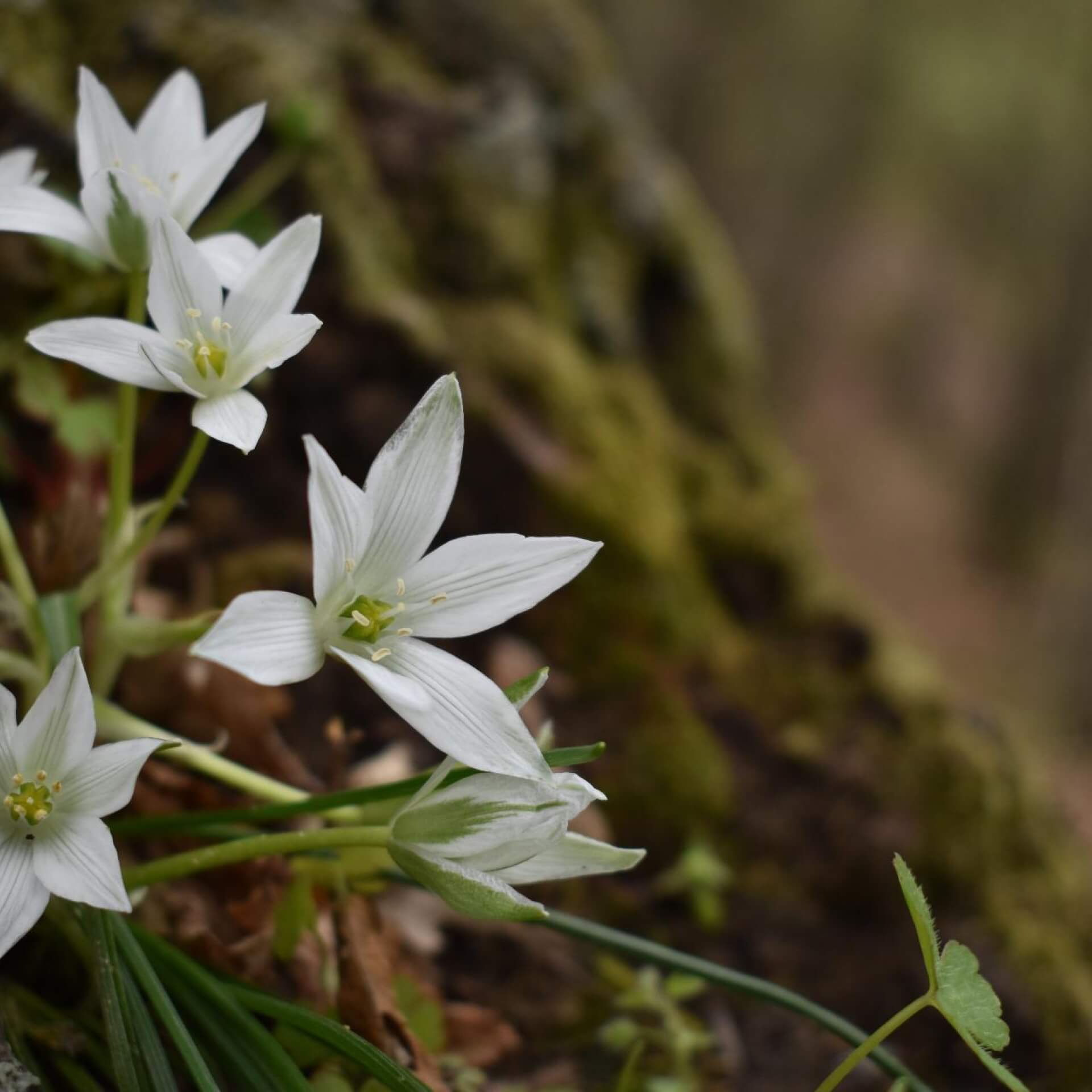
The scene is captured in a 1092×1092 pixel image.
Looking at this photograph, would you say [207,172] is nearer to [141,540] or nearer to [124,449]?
[124,449]

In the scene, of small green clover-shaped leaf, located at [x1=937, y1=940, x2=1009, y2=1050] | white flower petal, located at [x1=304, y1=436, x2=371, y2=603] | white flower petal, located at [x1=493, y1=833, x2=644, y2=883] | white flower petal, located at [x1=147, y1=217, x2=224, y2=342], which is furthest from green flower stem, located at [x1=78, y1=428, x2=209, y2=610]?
small green clover-shaped leaf, located at [x1=937, y1=940, x2=1009, y2=1050]

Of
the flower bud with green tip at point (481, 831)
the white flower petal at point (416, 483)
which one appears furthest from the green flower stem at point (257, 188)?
the flower bud with green tip at point (481, 831)

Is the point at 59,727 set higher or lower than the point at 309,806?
higher

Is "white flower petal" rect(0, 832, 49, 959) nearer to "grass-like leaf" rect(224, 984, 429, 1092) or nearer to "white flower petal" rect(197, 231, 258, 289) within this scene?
"grass-like leaf" rect(224, 984, 429, 1092)

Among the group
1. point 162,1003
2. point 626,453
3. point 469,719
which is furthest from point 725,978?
point 626,453

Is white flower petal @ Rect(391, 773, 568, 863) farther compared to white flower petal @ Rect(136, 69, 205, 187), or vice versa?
white flower petal @ Rect(136, 69, 205, 187)

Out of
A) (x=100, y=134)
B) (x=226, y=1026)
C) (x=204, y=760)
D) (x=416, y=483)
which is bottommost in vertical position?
(x=226, y=1026)

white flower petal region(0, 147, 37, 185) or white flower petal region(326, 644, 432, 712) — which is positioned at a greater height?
white flower petal region(0, 147, 37, 185)
